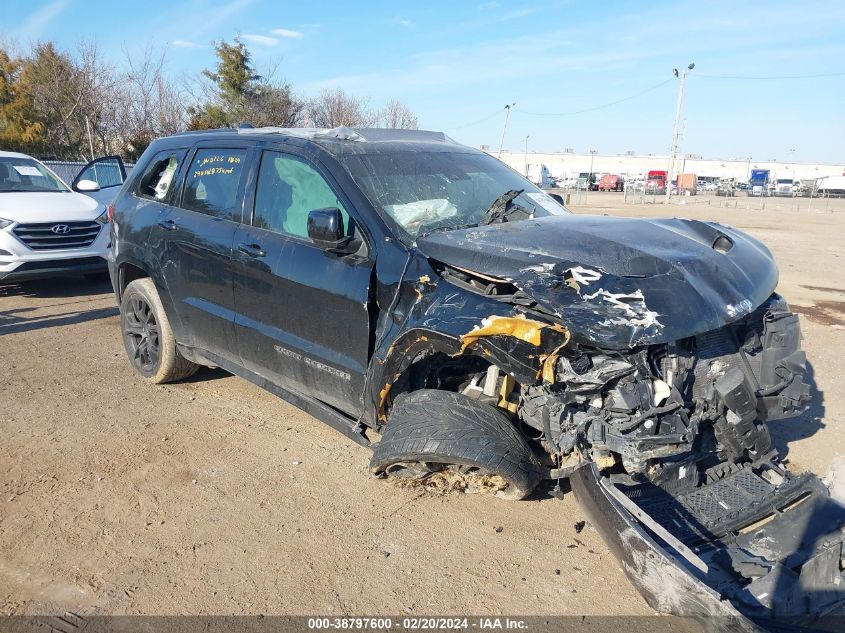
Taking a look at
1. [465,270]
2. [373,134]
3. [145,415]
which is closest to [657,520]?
[465,270]

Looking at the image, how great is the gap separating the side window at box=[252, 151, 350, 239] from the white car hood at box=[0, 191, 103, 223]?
5480 millimetres

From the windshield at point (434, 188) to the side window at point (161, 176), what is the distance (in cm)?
181

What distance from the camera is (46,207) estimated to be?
8367 millimetres

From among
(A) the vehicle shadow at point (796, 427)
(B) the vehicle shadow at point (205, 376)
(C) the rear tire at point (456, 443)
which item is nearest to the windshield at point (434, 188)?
(C) the rear tire at point (456, 443)

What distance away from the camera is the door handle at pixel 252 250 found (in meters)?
3.96

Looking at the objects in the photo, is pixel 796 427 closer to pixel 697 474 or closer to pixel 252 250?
pixel 697 474

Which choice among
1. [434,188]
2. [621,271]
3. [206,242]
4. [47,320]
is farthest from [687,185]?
[621,271]

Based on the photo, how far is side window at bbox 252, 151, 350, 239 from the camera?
382 cm

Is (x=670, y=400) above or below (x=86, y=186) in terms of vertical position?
below

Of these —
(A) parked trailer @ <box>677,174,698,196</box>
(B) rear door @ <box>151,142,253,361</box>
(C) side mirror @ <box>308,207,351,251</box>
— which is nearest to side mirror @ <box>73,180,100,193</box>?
(B) rear door @ <box>151,142,253,361</box>

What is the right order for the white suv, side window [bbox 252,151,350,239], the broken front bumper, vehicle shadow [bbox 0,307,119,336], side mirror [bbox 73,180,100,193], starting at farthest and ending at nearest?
side mirror [bbox 73,180,100,193] → the white suv → vehicle shadow [bbox 0,307,119,336] → side window [bbox 252,151,350,239] → the broken front bumper

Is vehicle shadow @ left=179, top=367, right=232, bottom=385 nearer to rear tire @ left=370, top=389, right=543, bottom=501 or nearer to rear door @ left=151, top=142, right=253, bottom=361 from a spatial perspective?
rear door @ left=151, top=142, right=253, bottom=361

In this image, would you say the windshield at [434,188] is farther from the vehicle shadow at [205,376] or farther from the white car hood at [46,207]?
the white car hood at [46,207]

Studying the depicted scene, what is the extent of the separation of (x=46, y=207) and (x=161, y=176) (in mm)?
4284
